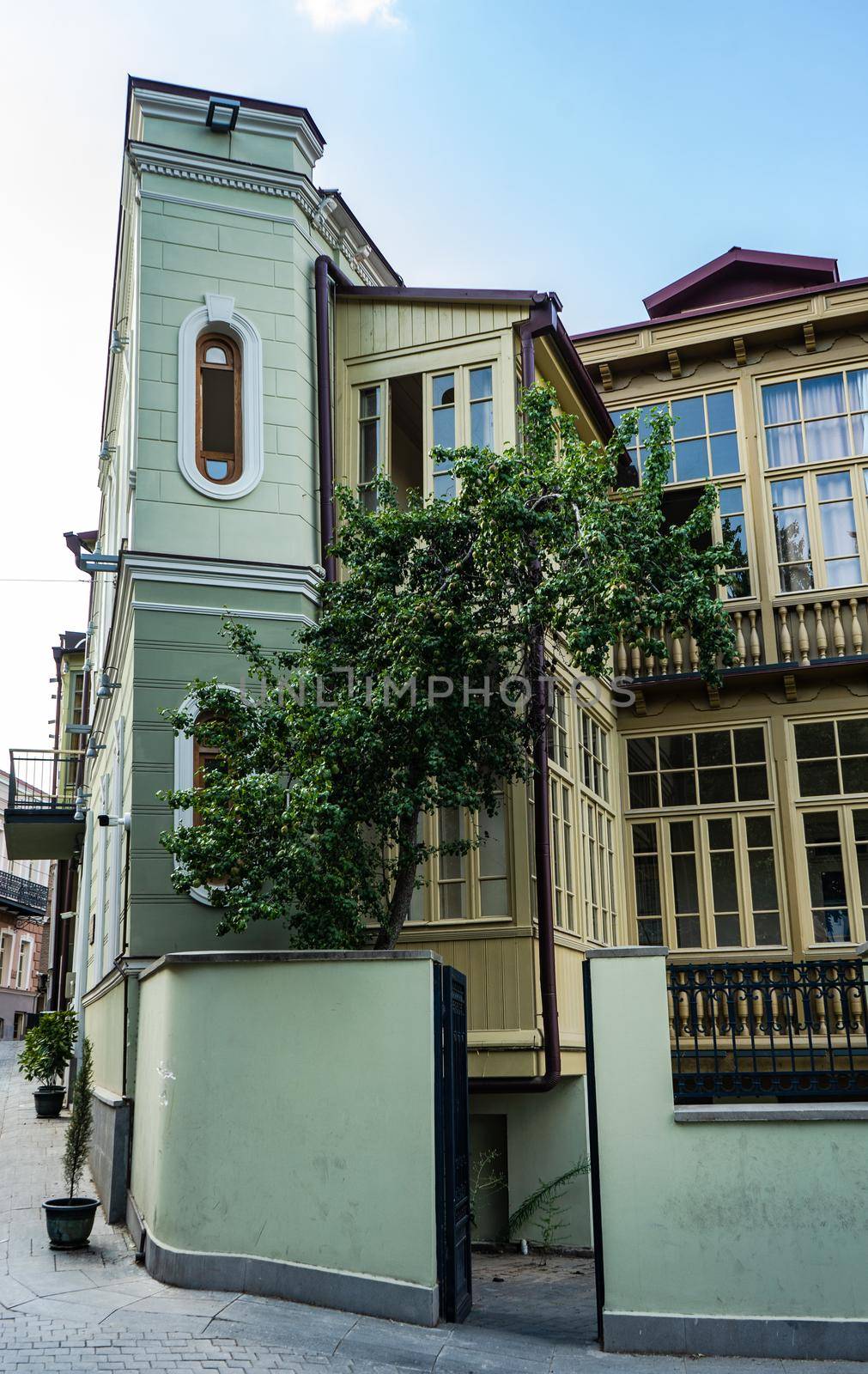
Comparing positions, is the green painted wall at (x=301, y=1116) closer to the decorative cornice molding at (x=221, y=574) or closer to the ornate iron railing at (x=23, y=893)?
the decorative cornice molding at (x=221, y=574)

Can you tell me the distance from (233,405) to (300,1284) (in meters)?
8.36

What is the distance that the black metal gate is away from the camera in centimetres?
824

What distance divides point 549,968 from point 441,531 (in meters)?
4.12

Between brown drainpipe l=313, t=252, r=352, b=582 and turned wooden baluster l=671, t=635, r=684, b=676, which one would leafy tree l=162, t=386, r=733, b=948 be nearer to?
brown drainpipe l=313, t=252, r=352, b=582

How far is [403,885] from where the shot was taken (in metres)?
10.4

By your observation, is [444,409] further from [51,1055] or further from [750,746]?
[51,1055]

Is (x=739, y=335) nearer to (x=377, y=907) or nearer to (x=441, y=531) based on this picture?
(x=441, y=531)

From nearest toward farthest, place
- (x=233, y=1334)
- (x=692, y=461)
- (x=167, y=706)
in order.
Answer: (x=233, y=1334)
(x=167, y=706)
(x=692, y=461)

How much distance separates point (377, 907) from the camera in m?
10.2

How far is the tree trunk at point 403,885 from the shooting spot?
1018 centimetres

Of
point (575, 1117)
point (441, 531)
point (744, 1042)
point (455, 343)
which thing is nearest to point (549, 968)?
point (575, 1117)

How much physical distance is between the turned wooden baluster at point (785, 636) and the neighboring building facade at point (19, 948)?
3198cm

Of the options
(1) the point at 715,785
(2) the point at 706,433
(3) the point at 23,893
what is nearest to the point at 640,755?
(1) the point at 715,785

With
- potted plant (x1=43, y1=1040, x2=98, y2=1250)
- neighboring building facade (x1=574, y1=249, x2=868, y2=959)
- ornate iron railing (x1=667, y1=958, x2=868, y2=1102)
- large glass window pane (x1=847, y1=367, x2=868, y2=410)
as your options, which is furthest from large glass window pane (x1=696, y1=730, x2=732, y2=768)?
potted plant (x1=43, y1=1040, x2=98, y2=1250)
